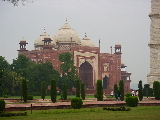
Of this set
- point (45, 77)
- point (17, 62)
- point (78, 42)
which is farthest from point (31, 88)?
point (78, 42)

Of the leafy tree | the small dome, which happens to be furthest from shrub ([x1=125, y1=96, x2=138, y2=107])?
the small dome

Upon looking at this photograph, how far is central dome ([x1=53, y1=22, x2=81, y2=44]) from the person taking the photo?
2303 inches

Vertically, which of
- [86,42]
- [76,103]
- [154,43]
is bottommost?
[76,103]

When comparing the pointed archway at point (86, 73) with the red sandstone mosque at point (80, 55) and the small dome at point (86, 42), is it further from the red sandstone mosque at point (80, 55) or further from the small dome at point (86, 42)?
the small dome at point (86, 42)

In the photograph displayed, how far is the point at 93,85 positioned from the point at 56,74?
9.48 meters

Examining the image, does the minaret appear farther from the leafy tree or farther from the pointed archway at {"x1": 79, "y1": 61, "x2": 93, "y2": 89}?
the pointed archway at {"x1": 79, "y1": 61, "x2": 93, "y2": 89}

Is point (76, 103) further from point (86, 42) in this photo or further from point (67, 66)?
point (86, 42)

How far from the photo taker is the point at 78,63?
2169 inches

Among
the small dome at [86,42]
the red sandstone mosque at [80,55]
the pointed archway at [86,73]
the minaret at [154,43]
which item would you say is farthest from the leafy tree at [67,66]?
the minaret at [154,43]

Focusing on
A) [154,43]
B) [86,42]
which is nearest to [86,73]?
[86,42]

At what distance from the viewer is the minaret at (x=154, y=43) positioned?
43.4m

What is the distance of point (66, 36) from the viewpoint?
5884 centimetres

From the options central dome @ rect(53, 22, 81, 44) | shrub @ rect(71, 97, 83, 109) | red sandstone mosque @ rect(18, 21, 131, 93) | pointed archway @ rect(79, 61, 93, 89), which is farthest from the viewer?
central dome @ rect(53, 22, 81, 44)

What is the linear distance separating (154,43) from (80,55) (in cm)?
1374
